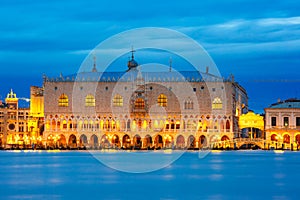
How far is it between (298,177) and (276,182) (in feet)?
9.89

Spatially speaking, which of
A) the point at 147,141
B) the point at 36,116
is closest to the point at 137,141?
→ the point at 147,141

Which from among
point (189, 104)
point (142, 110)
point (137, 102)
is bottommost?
point (142, 110)

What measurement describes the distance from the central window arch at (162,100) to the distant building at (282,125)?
38.7ft

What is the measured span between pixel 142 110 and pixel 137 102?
1256 mm

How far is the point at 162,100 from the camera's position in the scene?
286 ft

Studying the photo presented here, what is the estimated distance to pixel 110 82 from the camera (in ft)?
289

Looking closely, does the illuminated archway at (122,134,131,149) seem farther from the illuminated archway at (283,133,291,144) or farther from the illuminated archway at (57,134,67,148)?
the illuminated archway at (283,133,291,144)

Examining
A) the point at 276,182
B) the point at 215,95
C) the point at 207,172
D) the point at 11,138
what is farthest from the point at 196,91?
the point at 276,182

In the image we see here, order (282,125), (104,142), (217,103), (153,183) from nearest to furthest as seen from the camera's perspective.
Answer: (153,183) < (282,125) < (217,103) < (104,142)

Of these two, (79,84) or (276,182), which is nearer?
(276,182)

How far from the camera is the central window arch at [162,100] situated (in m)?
87.1

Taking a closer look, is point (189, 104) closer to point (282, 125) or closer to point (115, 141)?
point (115, 141)

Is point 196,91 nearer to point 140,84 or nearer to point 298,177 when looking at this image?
point 140,84

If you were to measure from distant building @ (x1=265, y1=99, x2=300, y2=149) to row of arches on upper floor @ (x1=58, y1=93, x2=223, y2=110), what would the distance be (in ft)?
20.3
